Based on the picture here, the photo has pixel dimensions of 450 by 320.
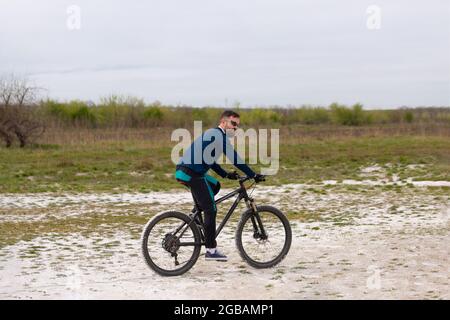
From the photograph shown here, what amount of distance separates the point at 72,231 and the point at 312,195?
19.5 ft

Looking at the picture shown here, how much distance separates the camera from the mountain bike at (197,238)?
7250 millimetres

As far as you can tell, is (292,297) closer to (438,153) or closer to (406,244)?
(406,244)

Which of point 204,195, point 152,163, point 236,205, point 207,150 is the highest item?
point 207,150

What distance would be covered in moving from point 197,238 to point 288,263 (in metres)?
1.16

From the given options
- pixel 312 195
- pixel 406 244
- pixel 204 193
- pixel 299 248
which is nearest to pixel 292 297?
pixel 204 193

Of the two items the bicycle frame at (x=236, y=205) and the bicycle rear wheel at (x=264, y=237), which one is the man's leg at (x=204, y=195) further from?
the bicycle rear wheel at (x=264, y=237)

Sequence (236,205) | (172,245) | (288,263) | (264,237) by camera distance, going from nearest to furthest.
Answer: (172,245) → (236,205) → (264,237) → (288,263)

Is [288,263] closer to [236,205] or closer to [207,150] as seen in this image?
[236,205]

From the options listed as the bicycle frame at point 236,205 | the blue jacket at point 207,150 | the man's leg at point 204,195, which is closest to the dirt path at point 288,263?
the bicycle frame at point 236,205

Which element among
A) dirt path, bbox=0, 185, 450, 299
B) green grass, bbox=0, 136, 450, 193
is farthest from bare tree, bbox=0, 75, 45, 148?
dirt path, bbox=0, 185, 450, 299

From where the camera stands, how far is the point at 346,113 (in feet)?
210

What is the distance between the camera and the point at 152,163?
74.0 ft

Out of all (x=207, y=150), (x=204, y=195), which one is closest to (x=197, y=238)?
(x=204, y=195)

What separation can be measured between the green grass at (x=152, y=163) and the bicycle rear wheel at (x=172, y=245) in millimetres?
8304
